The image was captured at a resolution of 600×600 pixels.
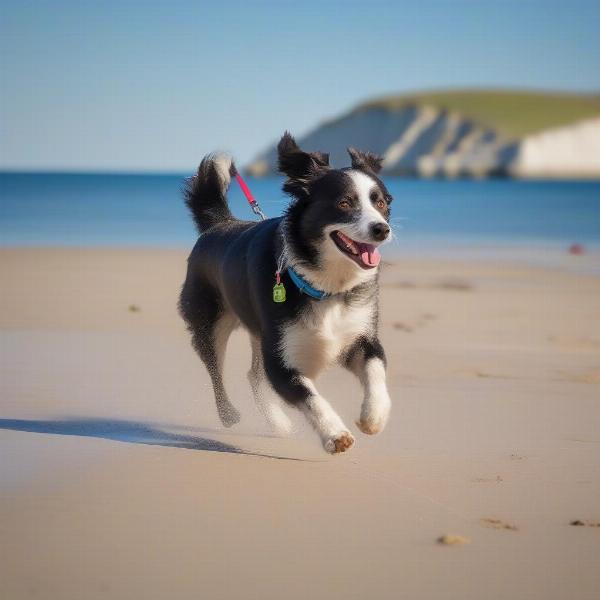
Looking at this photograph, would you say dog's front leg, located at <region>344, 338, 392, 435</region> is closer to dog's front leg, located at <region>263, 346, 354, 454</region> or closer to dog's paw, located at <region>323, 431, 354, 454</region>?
dog's front leg, located at <region>263, 346, 354, 454</region>

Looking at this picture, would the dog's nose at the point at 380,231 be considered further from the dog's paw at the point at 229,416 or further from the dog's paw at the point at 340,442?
the dog's paw at the point at 229,416

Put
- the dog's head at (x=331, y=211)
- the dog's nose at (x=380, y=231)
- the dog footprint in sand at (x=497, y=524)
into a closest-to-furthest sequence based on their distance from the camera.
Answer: the dog footprint in sand at (x=497, y=524) < the dog's nose at (x=380, y=231) < the dog's head at (x=331, y=211)

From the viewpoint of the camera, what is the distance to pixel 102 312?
976 cm

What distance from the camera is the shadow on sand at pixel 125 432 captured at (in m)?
5.16

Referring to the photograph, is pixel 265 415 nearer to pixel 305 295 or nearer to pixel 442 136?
pixel 305 295

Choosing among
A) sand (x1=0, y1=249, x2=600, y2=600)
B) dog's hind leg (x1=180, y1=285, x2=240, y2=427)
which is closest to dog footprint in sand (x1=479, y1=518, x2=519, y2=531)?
sand (x1=0, y1=249, x2=600, y2=600)

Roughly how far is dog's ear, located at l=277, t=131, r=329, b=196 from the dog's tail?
131 cm

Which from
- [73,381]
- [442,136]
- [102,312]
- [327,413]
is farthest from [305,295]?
[442,136]

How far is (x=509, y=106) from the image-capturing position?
11488 cm

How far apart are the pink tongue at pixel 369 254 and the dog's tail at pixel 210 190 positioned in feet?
5.62

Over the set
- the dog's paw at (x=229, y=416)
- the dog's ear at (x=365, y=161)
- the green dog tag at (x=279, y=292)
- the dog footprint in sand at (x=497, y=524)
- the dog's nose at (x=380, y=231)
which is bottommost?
the dog's paw at (x=229, y=416)

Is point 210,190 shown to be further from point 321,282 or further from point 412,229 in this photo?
point 412,229

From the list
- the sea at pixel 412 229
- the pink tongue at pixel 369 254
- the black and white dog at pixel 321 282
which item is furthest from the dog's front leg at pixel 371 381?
the sea at pixel 412 229

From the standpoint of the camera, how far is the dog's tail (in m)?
6.39
